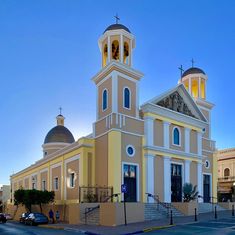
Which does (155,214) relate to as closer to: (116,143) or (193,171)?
(116,143)

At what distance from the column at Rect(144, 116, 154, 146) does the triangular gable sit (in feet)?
5.85

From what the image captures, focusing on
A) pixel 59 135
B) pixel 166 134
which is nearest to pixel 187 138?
pixel 166 134

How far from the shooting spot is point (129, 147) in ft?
107

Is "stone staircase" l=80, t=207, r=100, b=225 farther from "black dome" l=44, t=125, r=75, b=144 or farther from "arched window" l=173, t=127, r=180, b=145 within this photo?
"black dome" l=44, t=125, r=75, b=144

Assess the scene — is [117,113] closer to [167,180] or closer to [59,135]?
[167,180]

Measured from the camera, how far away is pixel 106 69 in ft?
113

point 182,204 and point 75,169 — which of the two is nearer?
point 182,204

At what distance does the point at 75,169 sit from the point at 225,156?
3186cm

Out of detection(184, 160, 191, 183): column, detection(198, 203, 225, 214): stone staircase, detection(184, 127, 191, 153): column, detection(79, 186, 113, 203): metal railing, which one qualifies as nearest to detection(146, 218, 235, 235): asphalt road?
detection(79, 186, 113, 203): metal railing

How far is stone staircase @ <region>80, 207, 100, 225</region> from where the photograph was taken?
27.2 metres

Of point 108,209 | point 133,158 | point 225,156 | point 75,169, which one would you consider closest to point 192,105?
point 133,158

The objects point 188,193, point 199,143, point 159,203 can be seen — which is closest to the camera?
point 159,203

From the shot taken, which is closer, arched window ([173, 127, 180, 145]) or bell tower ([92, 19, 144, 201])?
bell tower ([92, 19, 144, 201])

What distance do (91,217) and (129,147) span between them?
24.0 ft
